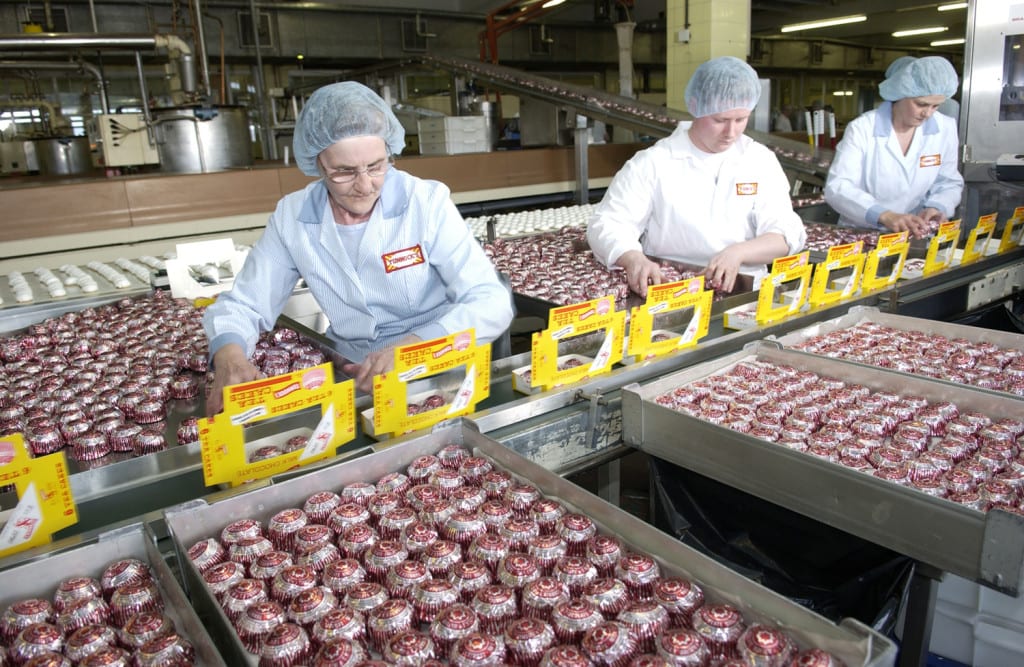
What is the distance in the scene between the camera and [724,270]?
2420mm

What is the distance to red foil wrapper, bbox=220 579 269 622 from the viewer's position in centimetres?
96

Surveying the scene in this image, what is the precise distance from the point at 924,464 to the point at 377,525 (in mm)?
978

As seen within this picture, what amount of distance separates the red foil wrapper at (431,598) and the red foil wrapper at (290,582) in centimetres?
15

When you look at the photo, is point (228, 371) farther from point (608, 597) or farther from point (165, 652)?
point (608, 597)

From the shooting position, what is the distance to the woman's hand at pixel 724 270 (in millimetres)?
2420

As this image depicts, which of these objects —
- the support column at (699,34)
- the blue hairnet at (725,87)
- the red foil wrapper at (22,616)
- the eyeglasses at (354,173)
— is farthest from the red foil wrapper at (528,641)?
the support column at (699,34)

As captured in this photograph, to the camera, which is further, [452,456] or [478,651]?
[452,456]

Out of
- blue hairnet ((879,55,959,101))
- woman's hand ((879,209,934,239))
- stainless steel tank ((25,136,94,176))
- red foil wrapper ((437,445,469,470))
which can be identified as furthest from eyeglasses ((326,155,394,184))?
stainless steel tank ((25,136,94,176))

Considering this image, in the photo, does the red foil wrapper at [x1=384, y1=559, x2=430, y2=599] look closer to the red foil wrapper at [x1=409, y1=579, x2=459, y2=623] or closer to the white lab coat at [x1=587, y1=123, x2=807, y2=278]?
the red foil wrapper at [x1=409, y1=579, x2=459, y2=623]

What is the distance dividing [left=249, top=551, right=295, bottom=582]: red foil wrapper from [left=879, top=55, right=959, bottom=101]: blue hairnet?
327 cm

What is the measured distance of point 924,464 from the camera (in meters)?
1.30

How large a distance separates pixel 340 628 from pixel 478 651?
0.60ft

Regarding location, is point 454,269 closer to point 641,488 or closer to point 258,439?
point 258,439

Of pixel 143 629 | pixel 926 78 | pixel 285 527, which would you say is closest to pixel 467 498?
pixel 285 527
